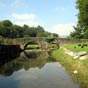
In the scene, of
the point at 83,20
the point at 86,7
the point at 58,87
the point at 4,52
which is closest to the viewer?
the point at 58,87

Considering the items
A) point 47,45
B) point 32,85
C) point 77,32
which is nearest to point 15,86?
point 32,85

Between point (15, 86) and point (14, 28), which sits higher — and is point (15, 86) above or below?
below

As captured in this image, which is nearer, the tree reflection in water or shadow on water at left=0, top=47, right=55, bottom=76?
the tree reflection in water

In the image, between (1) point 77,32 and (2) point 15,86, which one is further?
(1) point 77,32

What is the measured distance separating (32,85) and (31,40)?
7718cm

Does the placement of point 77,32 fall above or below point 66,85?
above

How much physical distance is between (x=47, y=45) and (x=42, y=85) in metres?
77.1

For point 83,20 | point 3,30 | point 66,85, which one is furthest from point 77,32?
point 66,85

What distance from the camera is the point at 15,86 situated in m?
21.9

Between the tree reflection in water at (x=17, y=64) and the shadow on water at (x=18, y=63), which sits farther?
the shadow on water at (x=18, y=63)

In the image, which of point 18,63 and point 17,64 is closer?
point 17,64

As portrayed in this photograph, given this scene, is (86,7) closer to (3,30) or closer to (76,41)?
(76,41)

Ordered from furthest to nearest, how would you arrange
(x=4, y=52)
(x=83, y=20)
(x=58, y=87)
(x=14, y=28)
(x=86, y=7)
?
(x=14, y=28) < (x=4, y=52) < (x=83, y=20) < (x=86, y=7) < (x=58, y=87)

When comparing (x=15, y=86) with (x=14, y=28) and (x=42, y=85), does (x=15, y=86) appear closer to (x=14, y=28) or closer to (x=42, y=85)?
(x=42, y=85)
